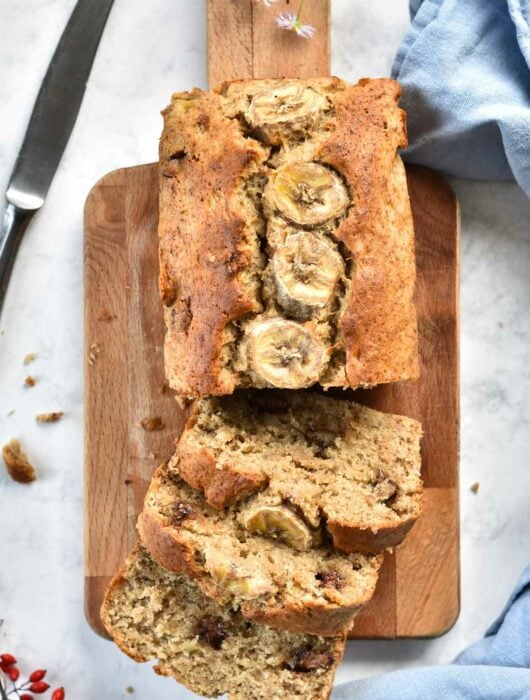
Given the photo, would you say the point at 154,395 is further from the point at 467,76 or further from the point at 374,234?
the point at 467,76

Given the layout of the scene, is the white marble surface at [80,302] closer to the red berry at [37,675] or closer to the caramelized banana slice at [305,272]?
the red berry at [37,675]

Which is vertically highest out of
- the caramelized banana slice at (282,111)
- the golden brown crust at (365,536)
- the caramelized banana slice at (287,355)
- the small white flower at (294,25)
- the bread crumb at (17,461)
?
the small white flower at (294,25)

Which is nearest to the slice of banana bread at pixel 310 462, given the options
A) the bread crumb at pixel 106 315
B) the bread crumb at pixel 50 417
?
the bread crumb at pixel 106 315

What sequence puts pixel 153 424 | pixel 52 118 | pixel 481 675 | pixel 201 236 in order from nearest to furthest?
pixel 201 236 < pixel 481 675 < pixel 153 424 < pixel 52 118

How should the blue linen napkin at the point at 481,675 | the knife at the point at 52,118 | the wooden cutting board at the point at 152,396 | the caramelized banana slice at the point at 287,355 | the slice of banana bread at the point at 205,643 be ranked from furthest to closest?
the knife at the point at 52,118
the wooden cutting board at the point at 152,396
the blue linen napkin at the point at 481,675
the slice of banana bread at the point at 205,643
the caramelized banana slice at the point at 287,355

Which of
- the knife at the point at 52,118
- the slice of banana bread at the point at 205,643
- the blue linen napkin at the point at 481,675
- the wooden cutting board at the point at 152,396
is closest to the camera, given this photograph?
the slice of banana bread at the point at 205,643

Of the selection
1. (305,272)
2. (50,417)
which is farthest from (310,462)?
(50,417)

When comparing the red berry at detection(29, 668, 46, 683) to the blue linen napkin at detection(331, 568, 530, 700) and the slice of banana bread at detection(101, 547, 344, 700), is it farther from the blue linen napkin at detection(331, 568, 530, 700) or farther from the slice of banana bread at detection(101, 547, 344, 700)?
the blue linen napkin at detection(331, 568, 530, 700)
